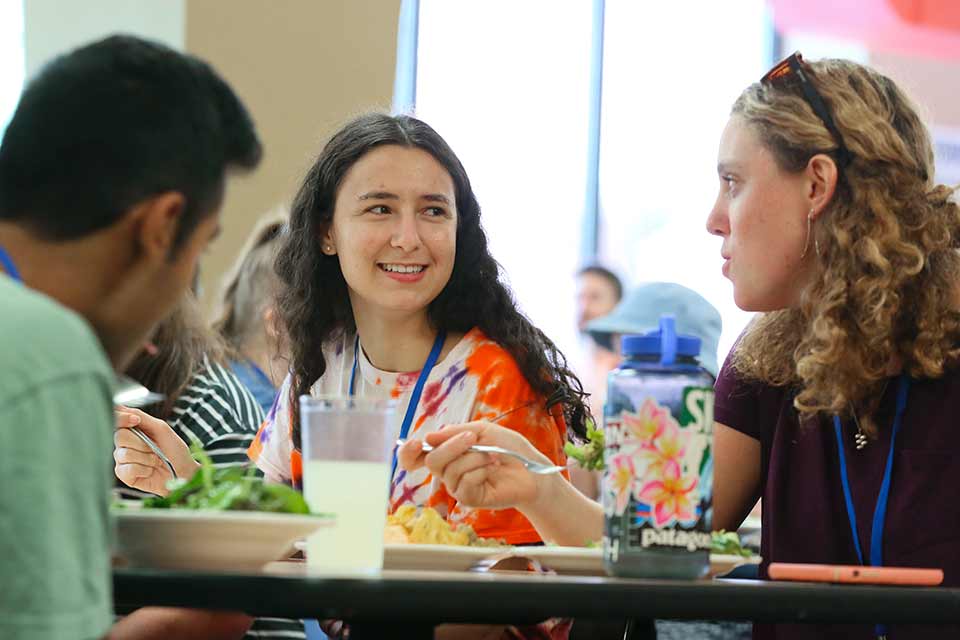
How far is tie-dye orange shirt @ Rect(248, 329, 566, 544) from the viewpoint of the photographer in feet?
6.39

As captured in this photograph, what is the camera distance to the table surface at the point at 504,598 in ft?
3.09

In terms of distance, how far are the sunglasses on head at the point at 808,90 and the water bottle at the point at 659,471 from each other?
731 mm

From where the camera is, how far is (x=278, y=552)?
3.47 ft

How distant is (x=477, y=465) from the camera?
1.39 metres

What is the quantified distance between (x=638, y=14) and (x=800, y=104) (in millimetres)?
A: 5627

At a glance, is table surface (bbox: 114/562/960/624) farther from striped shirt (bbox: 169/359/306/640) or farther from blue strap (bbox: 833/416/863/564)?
striped shirt (bbox: 169/359/306/640)

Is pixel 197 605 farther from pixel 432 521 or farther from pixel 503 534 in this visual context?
pixel 503 534

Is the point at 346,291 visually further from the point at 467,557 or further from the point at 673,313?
the point at 673,313

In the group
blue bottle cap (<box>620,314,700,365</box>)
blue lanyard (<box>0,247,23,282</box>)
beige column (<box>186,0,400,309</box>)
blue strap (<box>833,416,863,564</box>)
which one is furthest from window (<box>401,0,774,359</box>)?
blue lanyard (<box>0,247,23,282</box>)

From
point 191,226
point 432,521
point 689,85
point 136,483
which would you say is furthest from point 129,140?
point 689,85

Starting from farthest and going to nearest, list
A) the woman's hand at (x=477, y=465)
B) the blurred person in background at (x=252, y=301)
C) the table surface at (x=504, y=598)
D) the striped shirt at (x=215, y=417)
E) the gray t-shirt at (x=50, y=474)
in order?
the blurred person in background at (x=252, y=301) < the striped shirt at (x=215, y=417) < the woman's hand at (x=477, y=465) < the table surface at (x=504, y=598) < the gray t-shirt at (x=50, y=474)

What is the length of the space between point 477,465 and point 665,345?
31 cm

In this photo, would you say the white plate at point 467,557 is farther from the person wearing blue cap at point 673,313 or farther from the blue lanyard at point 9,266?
the person wearing blue cap at point 673,313

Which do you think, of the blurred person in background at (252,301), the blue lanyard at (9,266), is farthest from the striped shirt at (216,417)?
the blue lanyard at (9,266)
